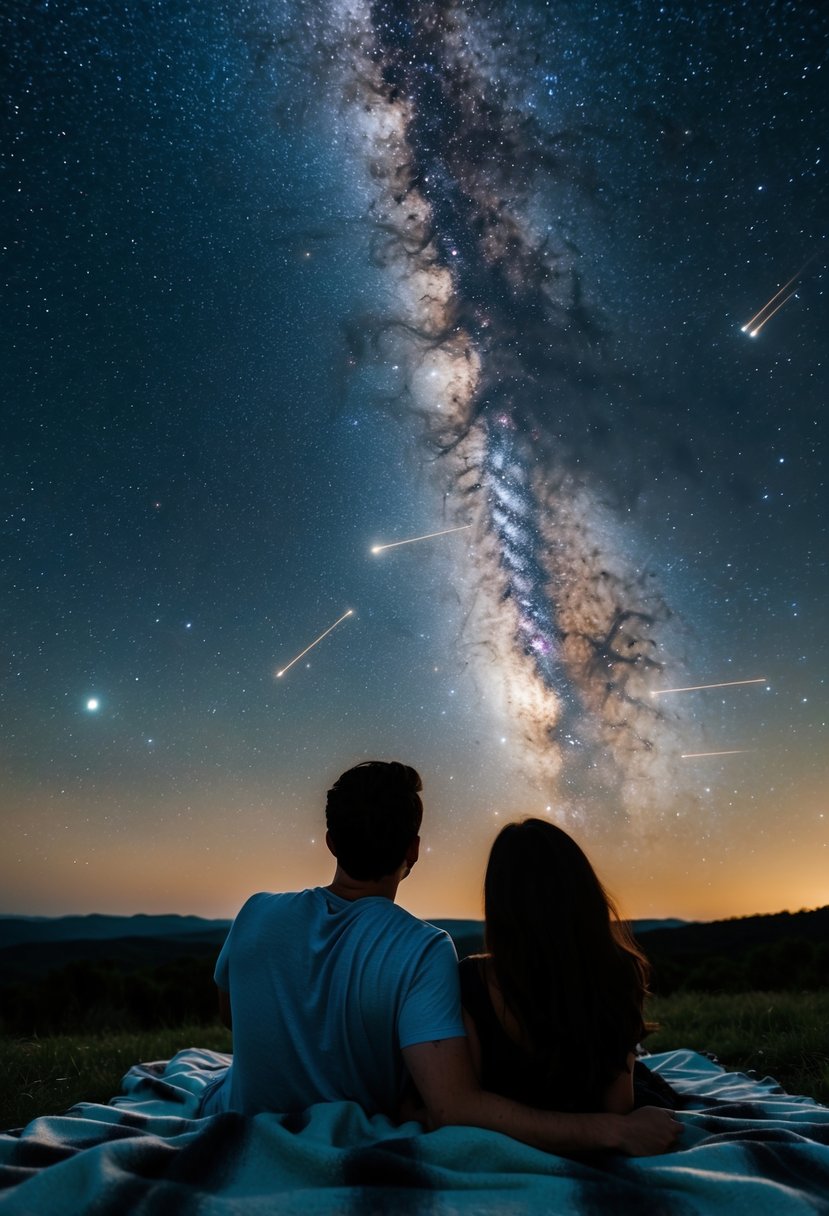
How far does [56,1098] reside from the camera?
400cm

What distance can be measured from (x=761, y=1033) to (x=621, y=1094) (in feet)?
12.2

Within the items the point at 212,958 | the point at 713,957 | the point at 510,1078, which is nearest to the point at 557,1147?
the point at 510,1078

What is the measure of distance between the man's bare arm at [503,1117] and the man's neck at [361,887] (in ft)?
1.78

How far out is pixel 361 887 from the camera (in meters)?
2.78

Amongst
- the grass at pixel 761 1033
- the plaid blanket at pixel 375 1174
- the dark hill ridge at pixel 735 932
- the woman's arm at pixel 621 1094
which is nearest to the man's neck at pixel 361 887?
the plaid blanket at pixel 375 1174

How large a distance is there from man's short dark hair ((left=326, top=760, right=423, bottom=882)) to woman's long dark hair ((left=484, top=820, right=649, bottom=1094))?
0.37m

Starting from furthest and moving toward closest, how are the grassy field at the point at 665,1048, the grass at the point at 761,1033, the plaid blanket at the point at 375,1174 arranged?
the grass at the point at 761,1033
the grassy field at the point at 665,1048
the plaid blanket at the point at 375,1174

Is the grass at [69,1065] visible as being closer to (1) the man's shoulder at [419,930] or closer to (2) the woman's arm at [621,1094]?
(1) the man's shoulder at [419,930]

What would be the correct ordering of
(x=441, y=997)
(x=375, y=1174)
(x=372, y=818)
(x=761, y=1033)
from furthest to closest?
1. (x=761, y=1033)
2. (x=372, y=818)
3. (x=441, y=997)
4. (x=375, y=1174)

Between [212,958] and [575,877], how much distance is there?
987 cm

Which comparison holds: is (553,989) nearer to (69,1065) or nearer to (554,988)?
(554,988)

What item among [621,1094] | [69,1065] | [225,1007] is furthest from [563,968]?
[69,1065]

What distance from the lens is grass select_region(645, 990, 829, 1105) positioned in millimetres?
4574

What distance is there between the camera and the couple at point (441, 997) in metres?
2.34
